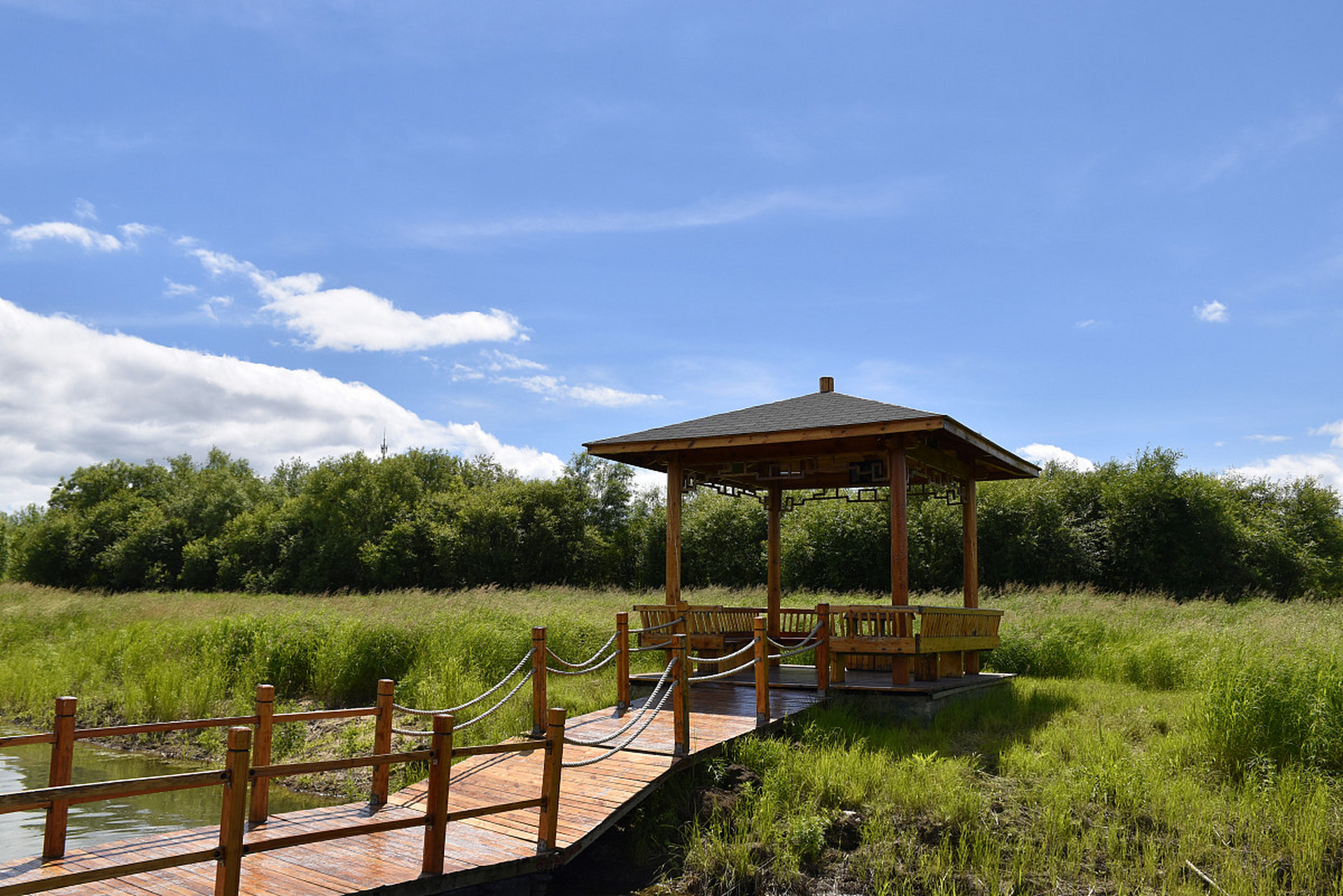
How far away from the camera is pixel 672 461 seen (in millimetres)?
Result: 12555

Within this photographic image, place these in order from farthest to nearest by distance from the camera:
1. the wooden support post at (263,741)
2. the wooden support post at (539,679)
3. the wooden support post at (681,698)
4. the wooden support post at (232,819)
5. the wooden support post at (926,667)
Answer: the wooden support post at (926,667), the wooden support post at (539,679), the wooden support post at (681,698), the wooden support post at (263,741), the wooden support post at (232,819)

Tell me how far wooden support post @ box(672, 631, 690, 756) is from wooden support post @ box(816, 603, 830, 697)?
2.62 m

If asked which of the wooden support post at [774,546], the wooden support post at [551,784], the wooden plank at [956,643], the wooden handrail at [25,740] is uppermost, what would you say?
the wooden support post at [774,546]

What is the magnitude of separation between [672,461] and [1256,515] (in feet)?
96.8

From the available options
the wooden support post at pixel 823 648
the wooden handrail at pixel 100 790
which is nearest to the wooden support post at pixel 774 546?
the wooden support post at pixel 823 648

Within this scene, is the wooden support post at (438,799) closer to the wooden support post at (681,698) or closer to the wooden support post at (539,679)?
the wooden support post at (681,698)

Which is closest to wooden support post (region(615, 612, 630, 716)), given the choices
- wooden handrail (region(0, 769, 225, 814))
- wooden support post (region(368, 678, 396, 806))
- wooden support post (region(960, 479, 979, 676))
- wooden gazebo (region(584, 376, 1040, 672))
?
wooden gazebo (region(584, 376, 1040, 672))

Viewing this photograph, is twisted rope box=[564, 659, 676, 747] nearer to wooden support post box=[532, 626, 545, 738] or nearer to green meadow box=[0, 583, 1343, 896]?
wooden support post box=[532, 626, 545, 738]

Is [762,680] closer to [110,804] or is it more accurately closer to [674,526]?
[674,526]

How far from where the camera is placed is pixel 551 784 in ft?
22.0

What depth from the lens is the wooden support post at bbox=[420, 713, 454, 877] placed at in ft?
19.4

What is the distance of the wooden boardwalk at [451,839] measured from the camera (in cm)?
568

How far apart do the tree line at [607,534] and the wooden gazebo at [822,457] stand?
43.4 feet

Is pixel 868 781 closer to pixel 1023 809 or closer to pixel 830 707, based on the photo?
pixel 1023 809
